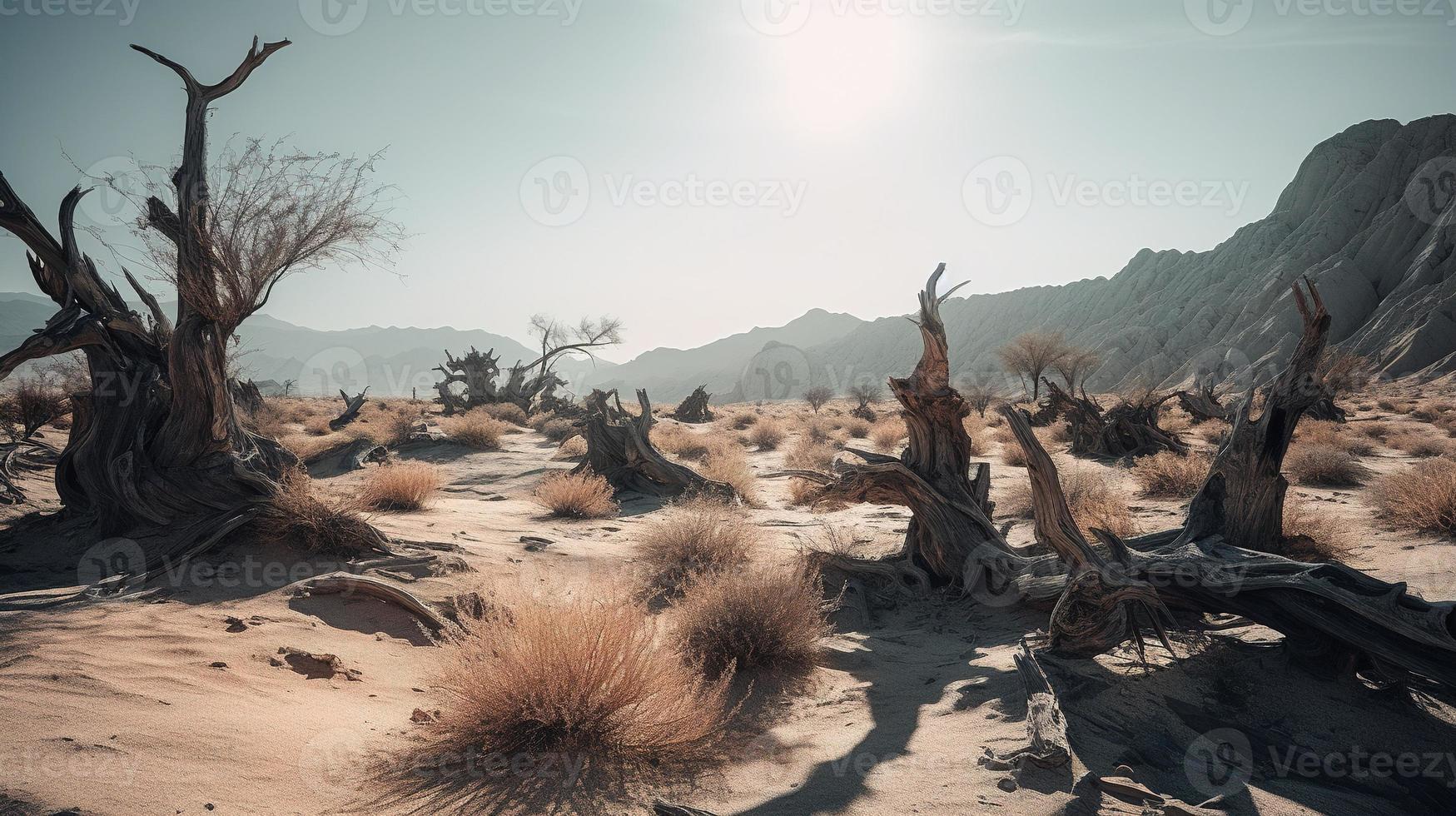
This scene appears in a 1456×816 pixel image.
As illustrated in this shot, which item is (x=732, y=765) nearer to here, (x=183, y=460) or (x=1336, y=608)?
(x=1336, y=608)

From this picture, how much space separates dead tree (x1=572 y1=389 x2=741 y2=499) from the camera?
38.8ft

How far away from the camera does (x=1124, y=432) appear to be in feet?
45.7

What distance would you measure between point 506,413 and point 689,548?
18178 millimetres

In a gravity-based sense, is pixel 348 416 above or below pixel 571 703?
above

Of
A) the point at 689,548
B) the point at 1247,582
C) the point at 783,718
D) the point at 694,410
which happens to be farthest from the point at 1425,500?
the point at 694,410

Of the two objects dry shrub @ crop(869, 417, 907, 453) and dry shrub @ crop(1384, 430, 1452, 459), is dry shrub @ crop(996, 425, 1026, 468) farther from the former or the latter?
dry shrub @ crop(1384, 430, 1452, 459)

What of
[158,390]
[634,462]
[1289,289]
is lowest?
[634,462]

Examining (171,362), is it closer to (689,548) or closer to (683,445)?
(689,548)

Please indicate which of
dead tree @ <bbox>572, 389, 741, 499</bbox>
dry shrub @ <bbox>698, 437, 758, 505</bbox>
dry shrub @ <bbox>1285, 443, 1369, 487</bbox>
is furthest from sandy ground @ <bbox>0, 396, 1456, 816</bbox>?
dead tree @ <bbox>572, 389, 741, 499</bbox>

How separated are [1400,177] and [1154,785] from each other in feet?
233

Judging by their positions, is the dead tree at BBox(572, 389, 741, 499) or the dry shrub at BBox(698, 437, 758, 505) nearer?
the dry shrub at BBox(698, 437, 758, 505)

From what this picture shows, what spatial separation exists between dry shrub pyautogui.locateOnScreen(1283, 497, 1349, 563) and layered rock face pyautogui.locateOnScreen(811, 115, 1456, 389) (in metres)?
33.6

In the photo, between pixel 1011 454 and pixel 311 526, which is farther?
pixel 1011 454

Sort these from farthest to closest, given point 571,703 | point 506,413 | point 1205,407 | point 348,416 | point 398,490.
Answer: point 506,413 < point 348,416 < point 1205,407 < point 398,490 < point 571,703
